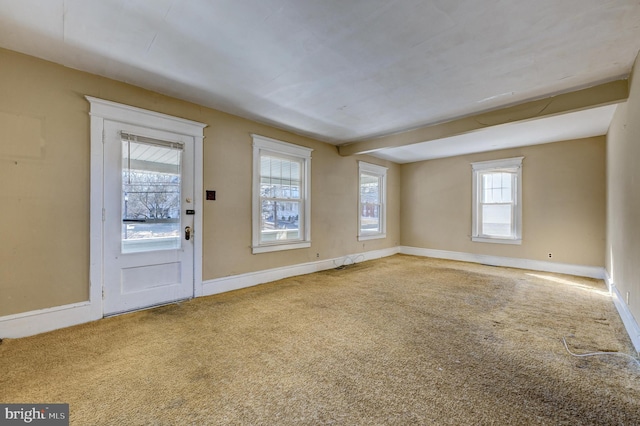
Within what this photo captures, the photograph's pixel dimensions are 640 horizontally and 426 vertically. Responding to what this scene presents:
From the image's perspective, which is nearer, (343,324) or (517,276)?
(343,324)

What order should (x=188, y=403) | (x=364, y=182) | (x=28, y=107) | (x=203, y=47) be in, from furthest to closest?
(x=364, y=182)
(x=28, y=107)
(x=203, y=47)
(x=188, y=403)

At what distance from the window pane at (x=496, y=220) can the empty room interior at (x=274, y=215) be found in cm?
111

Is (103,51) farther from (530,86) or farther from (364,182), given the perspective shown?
(364,182)

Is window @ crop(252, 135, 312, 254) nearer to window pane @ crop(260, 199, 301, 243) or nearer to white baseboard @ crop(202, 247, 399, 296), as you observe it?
window pane @ crop(260, 199, 301, 243)

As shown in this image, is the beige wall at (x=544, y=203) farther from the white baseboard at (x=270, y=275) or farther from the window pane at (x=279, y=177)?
the window pane at (x=279, y=177)

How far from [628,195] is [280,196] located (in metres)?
4.25

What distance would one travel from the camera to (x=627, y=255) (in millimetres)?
2756

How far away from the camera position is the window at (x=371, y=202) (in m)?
6.30

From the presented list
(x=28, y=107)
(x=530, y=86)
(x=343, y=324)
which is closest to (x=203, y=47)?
(x=28, y=107)

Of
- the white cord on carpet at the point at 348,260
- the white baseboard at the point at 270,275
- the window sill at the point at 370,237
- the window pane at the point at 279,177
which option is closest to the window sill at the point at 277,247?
the white baseboard at the point at 270,275

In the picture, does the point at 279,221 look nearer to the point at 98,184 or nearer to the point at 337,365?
the point at 98,184

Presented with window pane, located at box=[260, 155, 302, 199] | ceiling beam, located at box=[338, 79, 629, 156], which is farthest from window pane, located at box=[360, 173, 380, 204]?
window pane, located at box=[260, 155, 302, 199]

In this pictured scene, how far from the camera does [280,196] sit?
4.60m

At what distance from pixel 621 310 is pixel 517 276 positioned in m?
1.85
